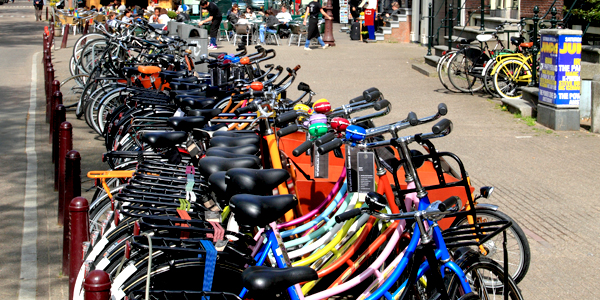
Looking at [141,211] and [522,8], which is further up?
[522,8]

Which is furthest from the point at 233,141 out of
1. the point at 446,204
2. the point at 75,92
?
the point at 75,92

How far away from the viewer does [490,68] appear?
36.7ft

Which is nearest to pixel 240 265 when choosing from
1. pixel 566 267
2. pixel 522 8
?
pixel 566 267

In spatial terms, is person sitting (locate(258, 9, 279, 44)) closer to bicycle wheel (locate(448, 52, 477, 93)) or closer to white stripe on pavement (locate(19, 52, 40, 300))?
bicycle wheel (locate(448, 52, 477, 93))

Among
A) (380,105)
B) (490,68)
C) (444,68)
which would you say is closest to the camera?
(380,105)

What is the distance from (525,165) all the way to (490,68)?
4283 millimetres

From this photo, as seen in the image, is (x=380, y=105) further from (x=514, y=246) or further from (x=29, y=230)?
(x=29, y=230)

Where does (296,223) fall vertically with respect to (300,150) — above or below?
below

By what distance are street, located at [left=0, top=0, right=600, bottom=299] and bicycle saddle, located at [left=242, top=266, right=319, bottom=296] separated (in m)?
2.45

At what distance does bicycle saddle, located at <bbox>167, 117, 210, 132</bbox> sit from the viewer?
496 centimetres

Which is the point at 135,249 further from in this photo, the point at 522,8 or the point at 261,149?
the point at 522,8

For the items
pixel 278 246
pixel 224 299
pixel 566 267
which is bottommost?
pixel 566 267

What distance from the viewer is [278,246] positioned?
289cm

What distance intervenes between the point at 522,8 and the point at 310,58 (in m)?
6.19
